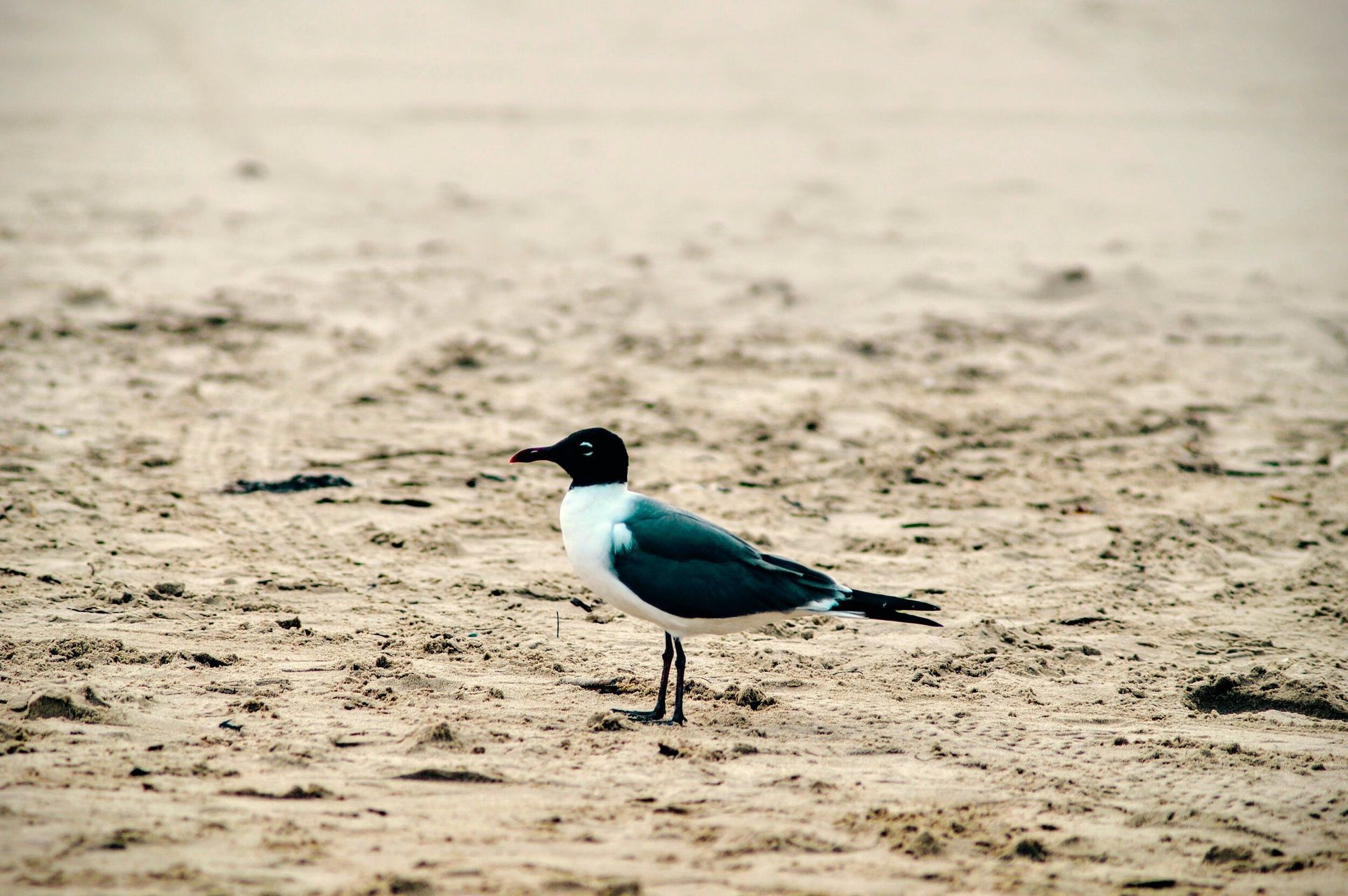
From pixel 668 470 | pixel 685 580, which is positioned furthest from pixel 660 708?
pixel 668 470

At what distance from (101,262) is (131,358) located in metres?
2.10

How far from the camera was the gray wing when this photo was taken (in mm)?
4383

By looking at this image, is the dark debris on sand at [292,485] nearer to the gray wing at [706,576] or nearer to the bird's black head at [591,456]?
the bird's black head at [591,456]

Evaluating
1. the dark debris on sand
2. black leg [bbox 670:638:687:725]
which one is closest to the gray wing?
black leg [bbox 670:638:687:725]

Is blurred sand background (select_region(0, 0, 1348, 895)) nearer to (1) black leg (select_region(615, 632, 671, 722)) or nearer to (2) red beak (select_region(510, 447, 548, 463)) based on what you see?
(1) black leg (select_region(615, 632, 671, 722))

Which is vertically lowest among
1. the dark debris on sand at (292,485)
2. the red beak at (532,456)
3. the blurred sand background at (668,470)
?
the dark debris on sand at (292,485)

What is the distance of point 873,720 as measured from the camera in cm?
439

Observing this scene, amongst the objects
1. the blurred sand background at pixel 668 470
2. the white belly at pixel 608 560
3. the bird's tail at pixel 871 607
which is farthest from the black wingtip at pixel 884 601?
the blurred sand background at pixel 668 470

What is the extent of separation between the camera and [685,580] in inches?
173

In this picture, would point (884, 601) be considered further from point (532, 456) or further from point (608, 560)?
point (532, 456)

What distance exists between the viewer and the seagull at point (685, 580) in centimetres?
439

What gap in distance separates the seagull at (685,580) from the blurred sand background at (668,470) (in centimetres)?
30

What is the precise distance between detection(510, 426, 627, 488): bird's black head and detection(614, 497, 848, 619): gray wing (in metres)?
0.25

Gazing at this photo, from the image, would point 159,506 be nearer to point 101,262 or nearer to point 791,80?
point 101,262
